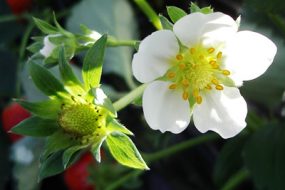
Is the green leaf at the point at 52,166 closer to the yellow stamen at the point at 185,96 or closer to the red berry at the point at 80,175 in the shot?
the yellow stamen at the point at 185,96

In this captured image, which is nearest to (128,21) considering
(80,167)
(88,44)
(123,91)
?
(123,91)

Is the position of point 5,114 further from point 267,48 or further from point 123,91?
point 267,48

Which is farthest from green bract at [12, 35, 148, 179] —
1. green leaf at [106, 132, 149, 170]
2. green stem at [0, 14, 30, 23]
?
green stem at [0, 14, 30, 23]

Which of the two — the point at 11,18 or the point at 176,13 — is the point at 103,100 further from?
the point at 11,18

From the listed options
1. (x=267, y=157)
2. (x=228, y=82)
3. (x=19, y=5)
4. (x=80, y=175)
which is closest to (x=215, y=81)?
(x=228, y=82)

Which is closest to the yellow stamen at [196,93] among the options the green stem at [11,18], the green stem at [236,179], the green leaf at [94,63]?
the green leaf at [94,63]
